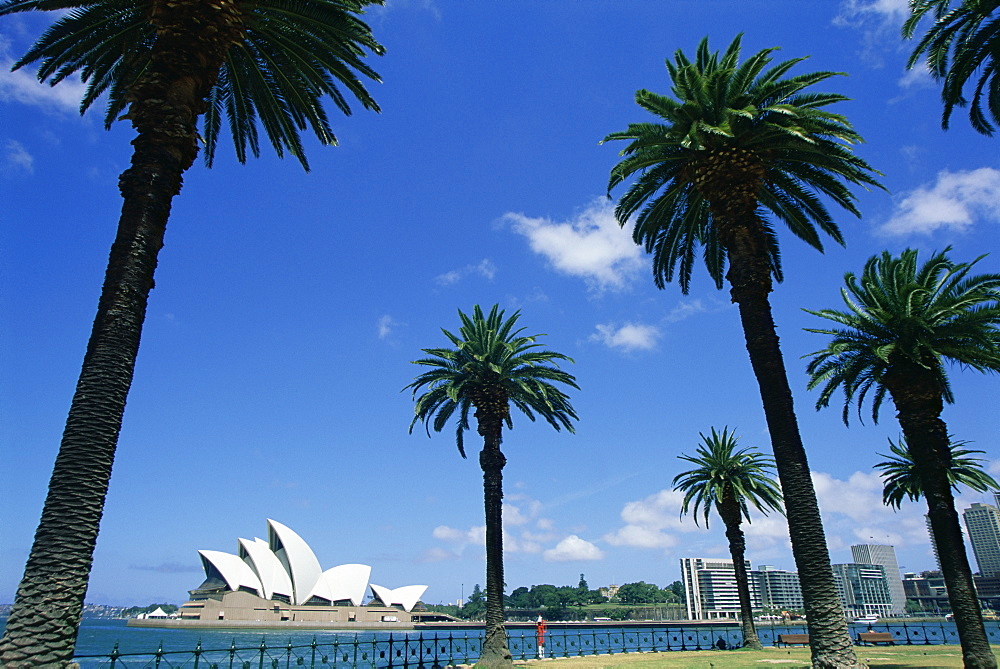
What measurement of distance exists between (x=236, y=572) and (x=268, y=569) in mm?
5086

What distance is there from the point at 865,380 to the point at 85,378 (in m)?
21.9

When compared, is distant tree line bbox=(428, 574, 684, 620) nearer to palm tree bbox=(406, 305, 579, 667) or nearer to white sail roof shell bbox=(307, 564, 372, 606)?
white sail roof shell bbox=(307, 564, 372, 606)

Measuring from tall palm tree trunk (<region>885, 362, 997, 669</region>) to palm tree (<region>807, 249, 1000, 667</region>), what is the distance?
3 centimetres

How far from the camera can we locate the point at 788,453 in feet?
44.8

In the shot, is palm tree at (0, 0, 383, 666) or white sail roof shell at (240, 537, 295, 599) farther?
white sail roof shell at (240, 537, 295, 599)

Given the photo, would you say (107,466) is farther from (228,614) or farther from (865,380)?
(228,614)

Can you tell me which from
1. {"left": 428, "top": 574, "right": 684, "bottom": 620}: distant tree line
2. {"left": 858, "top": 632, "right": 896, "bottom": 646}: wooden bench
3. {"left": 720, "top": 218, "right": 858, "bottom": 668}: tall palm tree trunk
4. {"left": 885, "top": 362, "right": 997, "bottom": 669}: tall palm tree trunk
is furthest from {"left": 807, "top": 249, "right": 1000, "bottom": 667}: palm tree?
{"left": 428, "top": 574, "right": 684, "bottom": 620}: distant tree line

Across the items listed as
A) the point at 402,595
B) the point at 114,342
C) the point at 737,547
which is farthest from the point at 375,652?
the point at 402,595

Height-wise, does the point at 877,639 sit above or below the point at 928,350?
below

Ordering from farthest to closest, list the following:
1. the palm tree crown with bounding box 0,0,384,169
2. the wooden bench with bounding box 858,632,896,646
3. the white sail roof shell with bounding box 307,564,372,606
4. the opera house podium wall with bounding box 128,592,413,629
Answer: the white sail roof shell with bounding box 307,564,372,606, the opera house podium wall with bounding box 128,592,413,629, the wooden bench with bounding box 858,632,896,646, the palm tree crown with bounding box 0,0,384,169

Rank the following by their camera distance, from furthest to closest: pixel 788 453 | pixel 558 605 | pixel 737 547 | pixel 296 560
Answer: pixel 558 605, pixel 296 560, pixel 737 547, pixel 788 453

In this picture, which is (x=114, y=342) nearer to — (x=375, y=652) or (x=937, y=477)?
(x=937, y=477)

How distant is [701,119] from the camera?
16078 mm

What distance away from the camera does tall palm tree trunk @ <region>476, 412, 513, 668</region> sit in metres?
23.1
